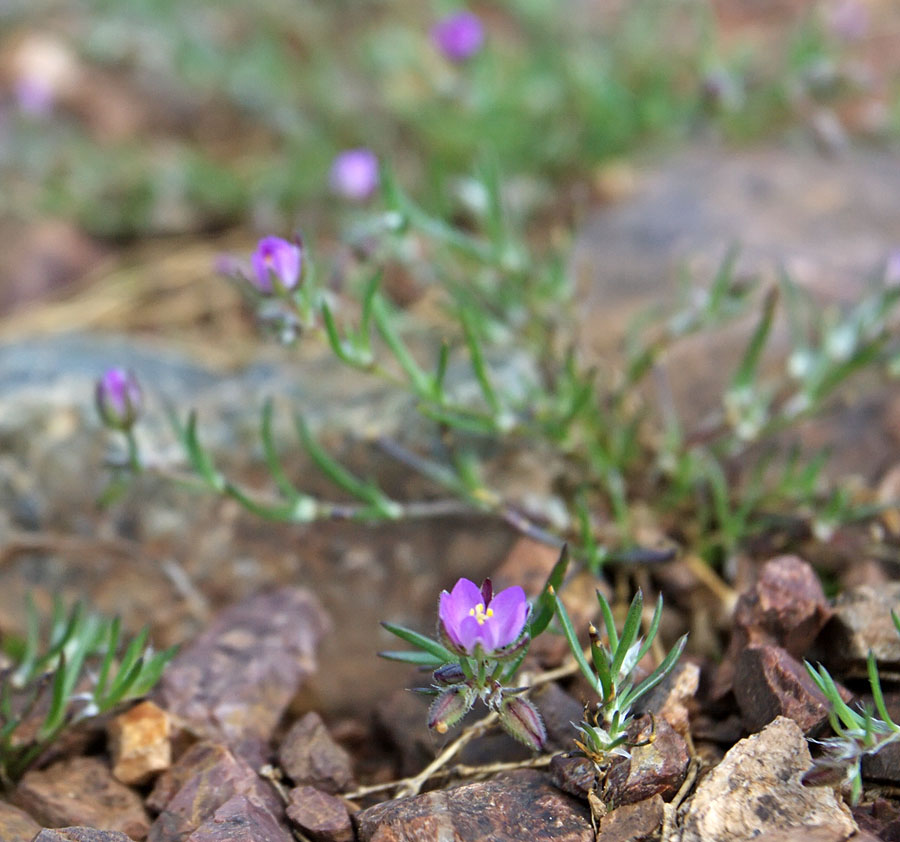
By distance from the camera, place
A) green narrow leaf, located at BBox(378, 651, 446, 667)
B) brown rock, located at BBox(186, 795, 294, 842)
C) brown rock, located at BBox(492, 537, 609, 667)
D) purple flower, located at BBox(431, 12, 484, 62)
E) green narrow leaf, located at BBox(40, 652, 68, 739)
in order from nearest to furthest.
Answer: brown rock, located at BBox(186, 795, 294, 842)
green narrow leaf, located at BBox(378, 651, 446, 667)
green narrow leaf, located at BBox(40, 652, 68, 739)
brown rock, located at BBox(492, 537, 609, 667)
purple flower, located at BBox(431, 12, 484, 62)

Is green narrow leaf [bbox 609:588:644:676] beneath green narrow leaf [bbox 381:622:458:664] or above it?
above

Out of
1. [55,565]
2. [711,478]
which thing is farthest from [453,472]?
[55,565]

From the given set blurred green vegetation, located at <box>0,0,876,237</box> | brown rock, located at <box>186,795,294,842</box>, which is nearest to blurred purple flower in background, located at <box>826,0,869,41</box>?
blurred green vegetation, located at <box>0,0,876,237</box>

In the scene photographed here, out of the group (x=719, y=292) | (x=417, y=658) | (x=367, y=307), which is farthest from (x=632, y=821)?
(x=719, y=292)

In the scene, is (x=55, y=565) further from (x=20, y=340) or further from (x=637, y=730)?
(x=637, y=730)

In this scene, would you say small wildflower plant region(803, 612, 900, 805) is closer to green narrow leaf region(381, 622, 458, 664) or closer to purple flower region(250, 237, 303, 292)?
green narrow leaf region(381, 622, 458, 664)

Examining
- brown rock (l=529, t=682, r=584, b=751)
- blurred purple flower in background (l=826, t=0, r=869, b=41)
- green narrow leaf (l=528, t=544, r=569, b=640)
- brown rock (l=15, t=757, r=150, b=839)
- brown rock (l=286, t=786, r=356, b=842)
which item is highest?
blurred purple flower in background (l=826, t=0, r=869, b=41)

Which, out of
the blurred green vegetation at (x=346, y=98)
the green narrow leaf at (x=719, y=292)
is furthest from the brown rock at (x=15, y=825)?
the blurred green vegetation at (x=346, y=98)
